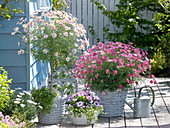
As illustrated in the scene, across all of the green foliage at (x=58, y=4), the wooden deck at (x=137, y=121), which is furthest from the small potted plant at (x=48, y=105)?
the green foliage at (x=58, y=4)

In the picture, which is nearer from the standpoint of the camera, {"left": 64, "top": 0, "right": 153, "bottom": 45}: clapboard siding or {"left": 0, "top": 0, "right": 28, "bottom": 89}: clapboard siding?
{"left": 0, "top": 0, "right": 28, "bottom": 89}: clapboard siding

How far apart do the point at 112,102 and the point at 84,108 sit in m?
0.50

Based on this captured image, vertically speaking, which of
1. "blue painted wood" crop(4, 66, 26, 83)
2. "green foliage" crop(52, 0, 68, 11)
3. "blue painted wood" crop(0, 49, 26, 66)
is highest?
"green foliage" crop(52, 0, 68, 11)

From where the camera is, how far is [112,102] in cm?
621

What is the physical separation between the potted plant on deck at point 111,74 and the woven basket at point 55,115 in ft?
1.62

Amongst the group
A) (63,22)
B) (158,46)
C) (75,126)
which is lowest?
(75,126)

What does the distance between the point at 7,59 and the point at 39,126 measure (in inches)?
46.0

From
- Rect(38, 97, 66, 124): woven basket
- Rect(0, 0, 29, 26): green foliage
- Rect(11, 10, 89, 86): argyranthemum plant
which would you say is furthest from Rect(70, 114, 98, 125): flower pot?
Rect(0, 0, 29, 26): green foliage

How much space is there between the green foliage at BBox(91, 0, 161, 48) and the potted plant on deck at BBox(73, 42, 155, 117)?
3818mm

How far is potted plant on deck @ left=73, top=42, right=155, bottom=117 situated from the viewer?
610 cm

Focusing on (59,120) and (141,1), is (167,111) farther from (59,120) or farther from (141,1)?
(141,1)

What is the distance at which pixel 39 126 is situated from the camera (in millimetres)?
5797

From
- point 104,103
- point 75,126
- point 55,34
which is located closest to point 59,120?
point 75,126

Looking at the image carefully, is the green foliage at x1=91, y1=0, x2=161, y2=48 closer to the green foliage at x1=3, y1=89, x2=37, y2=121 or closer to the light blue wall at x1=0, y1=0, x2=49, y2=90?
the light blue wall at x1=0, y1=0, x2=49, y2=90
